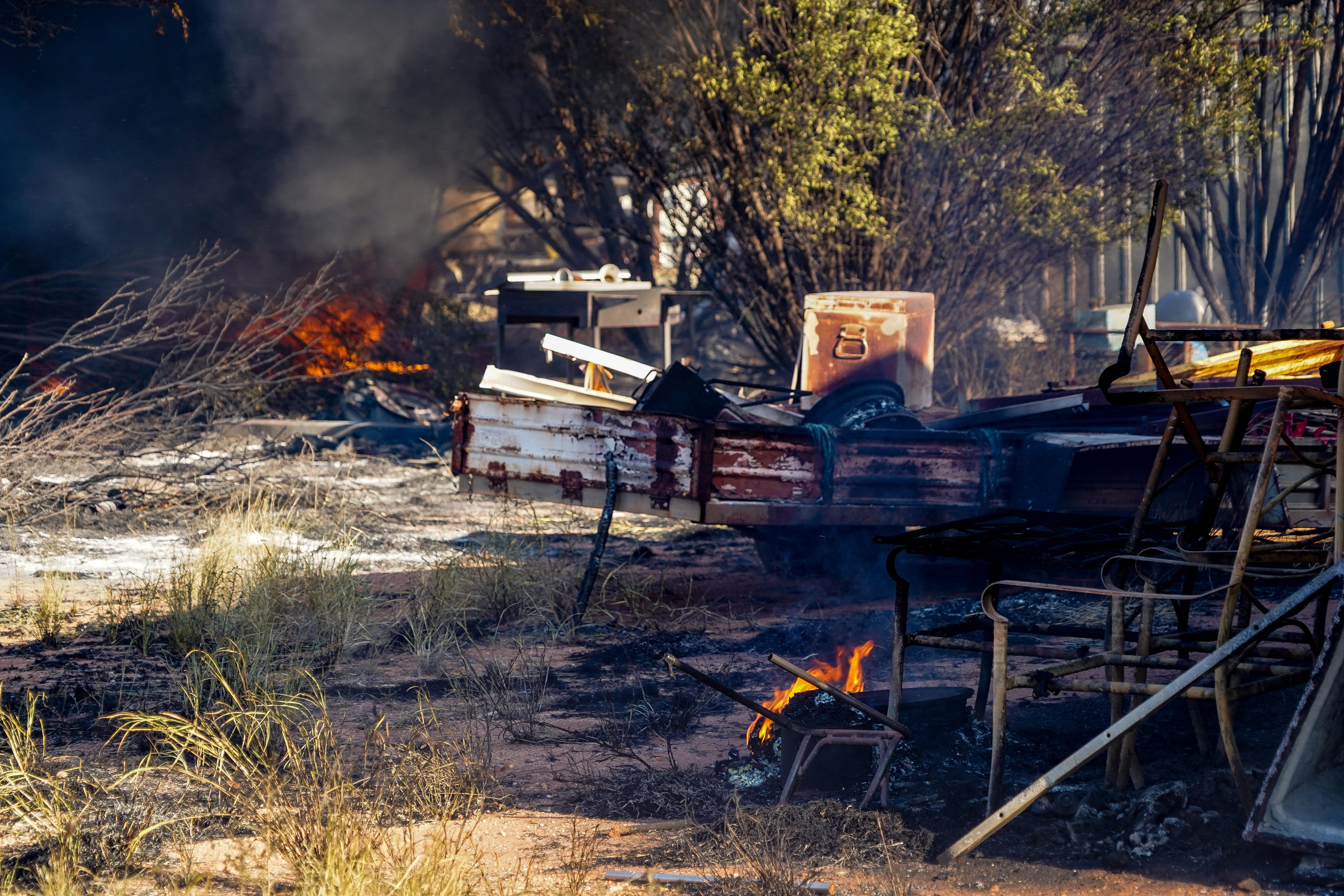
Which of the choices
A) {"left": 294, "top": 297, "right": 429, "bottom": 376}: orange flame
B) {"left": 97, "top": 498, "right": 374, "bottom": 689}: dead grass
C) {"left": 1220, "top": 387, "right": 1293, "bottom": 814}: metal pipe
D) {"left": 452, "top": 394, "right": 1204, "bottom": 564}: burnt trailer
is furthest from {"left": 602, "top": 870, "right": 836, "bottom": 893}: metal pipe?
{"left": 294, "top": 297, "right": 429, "bottom": 376}: orange flame

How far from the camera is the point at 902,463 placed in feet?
19.9

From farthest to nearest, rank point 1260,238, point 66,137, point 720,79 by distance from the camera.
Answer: point 1260,238, point 66,137, point 720,79

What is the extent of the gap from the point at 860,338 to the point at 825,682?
600 cm

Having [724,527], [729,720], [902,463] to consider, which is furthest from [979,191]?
[729,720]

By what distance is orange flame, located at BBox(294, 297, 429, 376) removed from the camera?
15.6 meters

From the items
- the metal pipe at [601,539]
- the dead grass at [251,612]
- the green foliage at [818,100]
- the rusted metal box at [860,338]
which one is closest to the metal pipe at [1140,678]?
the metal pipe at [601,539]

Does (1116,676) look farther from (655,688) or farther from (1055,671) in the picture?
(655,688)

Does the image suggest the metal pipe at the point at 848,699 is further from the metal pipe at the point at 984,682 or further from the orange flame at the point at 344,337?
the orange flame at the point at 344,337

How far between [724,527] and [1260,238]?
1174 cm

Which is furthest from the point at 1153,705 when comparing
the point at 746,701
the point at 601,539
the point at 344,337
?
the point at 344,337

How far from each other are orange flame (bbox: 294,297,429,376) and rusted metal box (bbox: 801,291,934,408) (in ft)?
25.3

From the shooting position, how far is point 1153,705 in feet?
8.98

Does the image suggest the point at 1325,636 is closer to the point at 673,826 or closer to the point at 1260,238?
the point at 673,826

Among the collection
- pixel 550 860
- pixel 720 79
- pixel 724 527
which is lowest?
pixel 550 860
